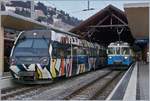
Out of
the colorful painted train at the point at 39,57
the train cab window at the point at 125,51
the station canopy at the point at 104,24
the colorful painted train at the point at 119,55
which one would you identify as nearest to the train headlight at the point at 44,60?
the colorful painted train at the point at 39,57

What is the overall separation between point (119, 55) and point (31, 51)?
1850cm

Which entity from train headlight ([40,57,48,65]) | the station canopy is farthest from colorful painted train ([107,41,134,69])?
train headlight ([40,57,48,65])

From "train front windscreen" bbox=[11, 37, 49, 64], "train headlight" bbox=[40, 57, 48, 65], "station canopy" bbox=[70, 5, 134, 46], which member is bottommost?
"train headlight" bbox=[40, 57, 48, 65]

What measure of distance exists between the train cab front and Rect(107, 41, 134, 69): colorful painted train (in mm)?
17623

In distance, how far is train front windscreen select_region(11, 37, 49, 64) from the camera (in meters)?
21.0

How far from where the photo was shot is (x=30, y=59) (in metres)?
21.0

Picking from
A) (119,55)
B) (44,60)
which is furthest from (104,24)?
(44,60)

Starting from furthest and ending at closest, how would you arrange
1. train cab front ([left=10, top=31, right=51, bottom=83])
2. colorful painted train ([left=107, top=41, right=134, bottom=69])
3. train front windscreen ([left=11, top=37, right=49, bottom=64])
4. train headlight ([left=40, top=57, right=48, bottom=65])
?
1. colorful painted train ([left=107, top=41, right=134, bottom=69])
2. train front windscreen ([left=11, top=37, right=49, bottom=64])
3. train headlight ([left=40, top=57, right=48, bottom=65])
4. train cab front ([left=10, top=31, right=51, bottom=83])

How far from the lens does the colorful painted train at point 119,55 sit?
3859 centimetres

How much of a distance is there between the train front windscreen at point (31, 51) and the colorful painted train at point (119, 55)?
17.6 meters

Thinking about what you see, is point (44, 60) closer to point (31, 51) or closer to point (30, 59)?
point (30, 59)

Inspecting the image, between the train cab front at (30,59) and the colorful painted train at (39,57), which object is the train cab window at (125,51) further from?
the train cab front at (30,59)

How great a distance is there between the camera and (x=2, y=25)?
26.6m

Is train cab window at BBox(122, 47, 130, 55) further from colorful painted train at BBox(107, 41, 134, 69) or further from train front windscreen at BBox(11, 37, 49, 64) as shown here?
train front windscreen at BBox(11, 37, 49, 64)
